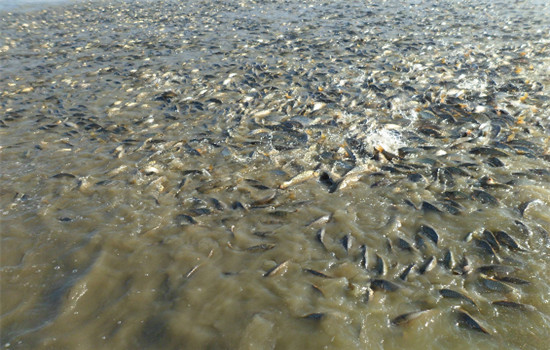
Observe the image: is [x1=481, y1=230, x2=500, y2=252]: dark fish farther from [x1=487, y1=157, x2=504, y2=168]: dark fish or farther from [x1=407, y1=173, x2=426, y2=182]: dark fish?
[x1=487, y1=157, x2=504, y2=168]: dark fish

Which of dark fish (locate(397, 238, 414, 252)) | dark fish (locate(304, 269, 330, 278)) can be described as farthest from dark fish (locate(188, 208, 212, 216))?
dark fish (locate(397, 238, 414, 252))

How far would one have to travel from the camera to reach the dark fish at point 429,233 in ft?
15.8

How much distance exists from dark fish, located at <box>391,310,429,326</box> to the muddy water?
23 mm

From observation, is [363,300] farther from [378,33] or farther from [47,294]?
[378,33]

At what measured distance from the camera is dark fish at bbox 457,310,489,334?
360 cm

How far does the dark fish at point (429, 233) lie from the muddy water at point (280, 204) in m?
0.03

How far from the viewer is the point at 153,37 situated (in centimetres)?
1741

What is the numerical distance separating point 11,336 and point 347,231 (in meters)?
4.22

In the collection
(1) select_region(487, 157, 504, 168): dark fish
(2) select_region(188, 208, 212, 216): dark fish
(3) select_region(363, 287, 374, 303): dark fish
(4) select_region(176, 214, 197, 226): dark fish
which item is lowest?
(2) select_region(188, 208, 212, 216): dark fish

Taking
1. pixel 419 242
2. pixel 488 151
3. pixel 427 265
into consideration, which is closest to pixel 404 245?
pixel 419 242

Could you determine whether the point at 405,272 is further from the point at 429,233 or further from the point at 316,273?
the point at 316,273

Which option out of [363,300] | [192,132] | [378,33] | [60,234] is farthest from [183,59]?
[363,300]

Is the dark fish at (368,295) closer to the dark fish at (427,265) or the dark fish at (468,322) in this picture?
the dark fish at (427,265)

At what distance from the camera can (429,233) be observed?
4.91 m
